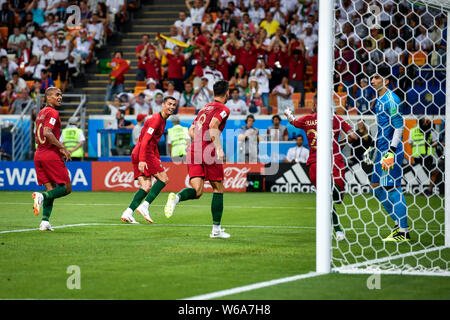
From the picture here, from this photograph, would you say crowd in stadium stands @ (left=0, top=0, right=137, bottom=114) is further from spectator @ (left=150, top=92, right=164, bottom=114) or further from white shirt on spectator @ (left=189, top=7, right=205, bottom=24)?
spectator @ (left=150, top=92, right=164, bottom=114)

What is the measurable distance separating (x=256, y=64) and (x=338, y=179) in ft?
46.8

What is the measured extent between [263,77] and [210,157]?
13101 millimetres

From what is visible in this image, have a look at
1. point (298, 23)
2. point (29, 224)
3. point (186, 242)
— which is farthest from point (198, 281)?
point (298, 23)

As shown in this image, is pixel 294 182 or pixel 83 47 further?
pixel 83 47

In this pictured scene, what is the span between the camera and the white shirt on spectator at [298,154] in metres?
20.7

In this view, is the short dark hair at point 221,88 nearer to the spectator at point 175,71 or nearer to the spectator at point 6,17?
the spectator at point 175,71

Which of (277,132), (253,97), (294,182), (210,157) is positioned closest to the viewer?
(210,157)

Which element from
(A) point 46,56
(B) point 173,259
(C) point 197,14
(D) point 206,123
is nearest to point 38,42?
(A) point 46,56

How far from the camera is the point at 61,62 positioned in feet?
84.8

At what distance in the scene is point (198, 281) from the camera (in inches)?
258

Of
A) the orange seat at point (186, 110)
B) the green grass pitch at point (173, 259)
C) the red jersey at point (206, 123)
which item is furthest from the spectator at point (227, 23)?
the red jersey at point (206, 123)

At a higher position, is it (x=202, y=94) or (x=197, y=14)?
(x=197, y=14)

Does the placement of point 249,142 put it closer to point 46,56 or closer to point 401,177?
point 46,56

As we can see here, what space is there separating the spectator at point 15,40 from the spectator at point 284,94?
10.1 m
